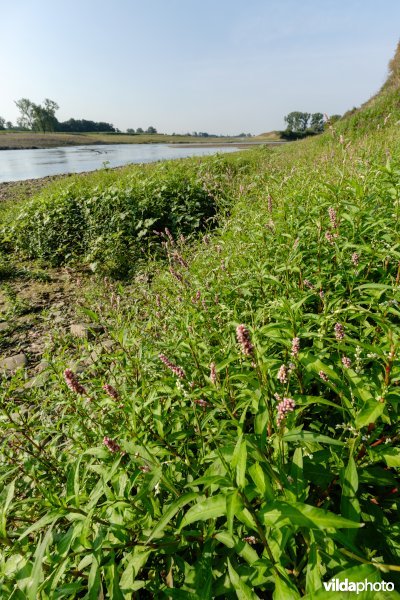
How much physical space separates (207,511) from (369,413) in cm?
79

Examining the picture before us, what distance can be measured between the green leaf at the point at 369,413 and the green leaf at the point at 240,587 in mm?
802

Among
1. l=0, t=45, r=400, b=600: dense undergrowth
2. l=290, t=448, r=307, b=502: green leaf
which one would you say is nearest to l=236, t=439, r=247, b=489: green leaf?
l=0, t=45, r=400, b=600: dense undergrowth

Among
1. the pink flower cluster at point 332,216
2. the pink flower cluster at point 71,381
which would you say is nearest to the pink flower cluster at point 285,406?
the pink flower cluster at point 71,381

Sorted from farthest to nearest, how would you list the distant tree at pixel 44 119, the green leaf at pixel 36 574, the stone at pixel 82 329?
the distant tree at pixel 44 119, the stone at pixel 82 329, the green leaf at pixel 36 574

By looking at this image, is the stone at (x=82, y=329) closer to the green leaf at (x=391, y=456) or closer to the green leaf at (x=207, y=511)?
the green leaf at (x=207, y=511)

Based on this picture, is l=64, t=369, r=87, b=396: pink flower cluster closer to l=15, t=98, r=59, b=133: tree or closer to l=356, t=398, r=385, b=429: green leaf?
l=356, t=398, r=385, b=429: green leaf

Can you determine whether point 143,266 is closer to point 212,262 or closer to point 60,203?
point 212,262

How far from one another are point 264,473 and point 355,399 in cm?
73

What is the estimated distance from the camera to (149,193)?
9133 millimetres

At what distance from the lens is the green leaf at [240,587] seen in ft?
4.39

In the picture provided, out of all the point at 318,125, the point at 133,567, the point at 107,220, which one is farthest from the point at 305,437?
the point at 318,125

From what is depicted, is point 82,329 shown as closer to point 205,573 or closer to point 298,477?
point 205,573

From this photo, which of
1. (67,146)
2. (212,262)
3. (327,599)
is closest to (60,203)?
(212,262)

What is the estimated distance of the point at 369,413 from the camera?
4.63 feet
